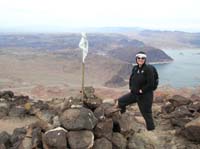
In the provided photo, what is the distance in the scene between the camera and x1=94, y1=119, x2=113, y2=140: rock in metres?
8.36

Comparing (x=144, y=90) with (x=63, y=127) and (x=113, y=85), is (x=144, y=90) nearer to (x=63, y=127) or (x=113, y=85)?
(x=63, y=127)

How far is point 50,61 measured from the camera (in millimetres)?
83250

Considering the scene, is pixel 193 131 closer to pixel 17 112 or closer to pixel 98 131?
pixel 98 131

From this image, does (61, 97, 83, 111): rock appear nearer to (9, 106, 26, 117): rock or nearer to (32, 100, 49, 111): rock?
(32, 100, 49, 111): rock

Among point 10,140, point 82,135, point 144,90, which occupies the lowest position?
point 10,140

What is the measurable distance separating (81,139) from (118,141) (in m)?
1.20

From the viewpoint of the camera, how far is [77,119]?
799cm

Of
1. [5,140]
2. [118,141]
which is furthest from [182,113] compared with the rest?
[5,140]

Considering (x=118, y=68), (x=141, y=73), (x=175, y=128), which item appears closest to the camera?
(x=141, y=73)

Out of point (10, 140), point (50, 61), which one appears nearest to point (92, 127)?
point (10, 140)

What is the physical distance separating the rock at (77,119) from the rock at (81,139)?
0.11 meters

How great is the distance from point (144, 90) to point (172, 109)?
4.05m

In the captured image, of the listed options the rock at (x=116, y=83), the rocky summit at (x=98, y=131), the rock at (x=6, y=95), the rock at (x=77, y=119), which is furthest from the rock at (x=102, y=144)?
the rock at (x=116, y=83)

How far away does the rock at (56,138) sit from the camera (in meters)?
7.75
